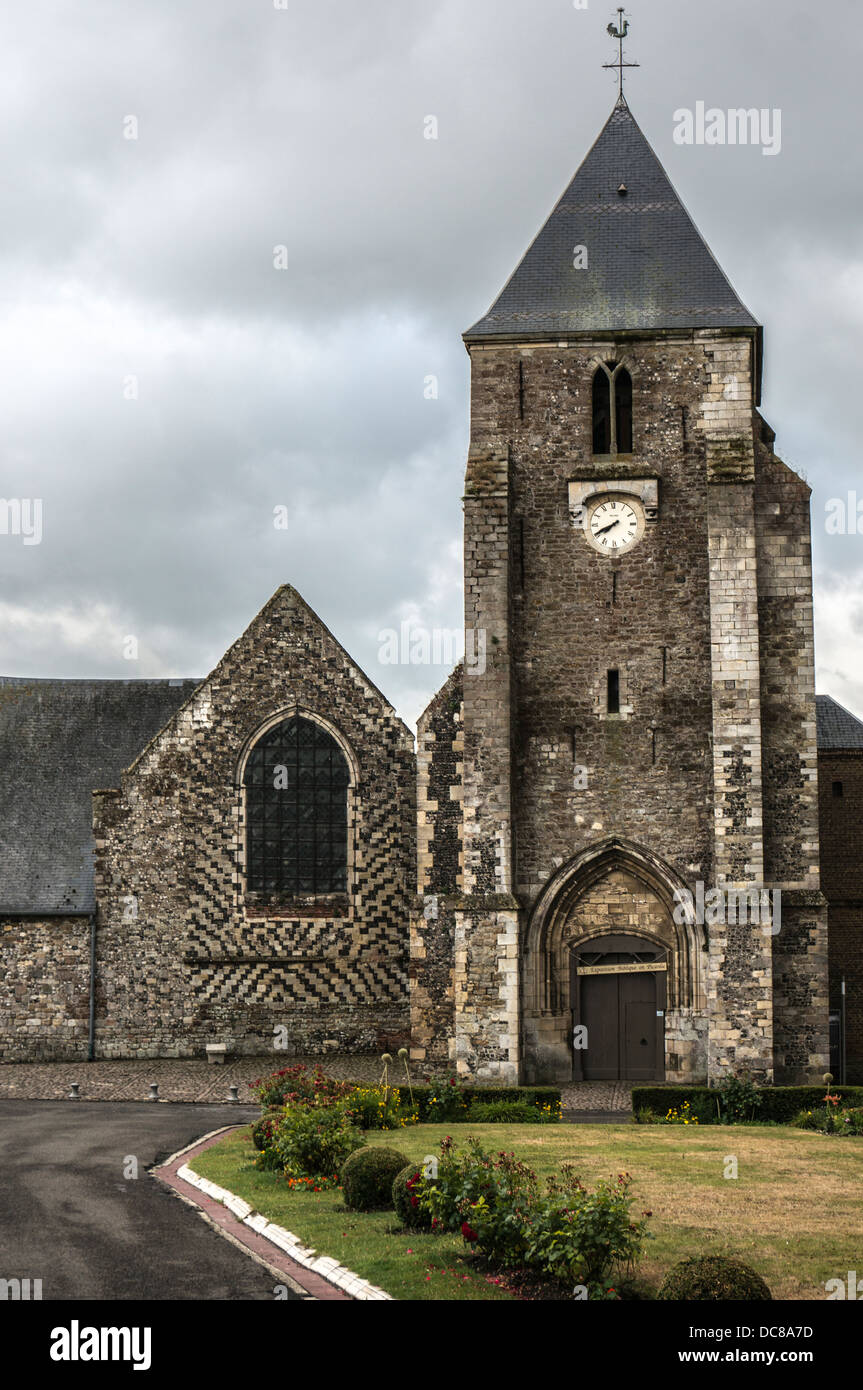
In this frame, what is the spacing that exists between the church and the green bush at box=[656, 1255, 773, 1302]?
47.7 feet

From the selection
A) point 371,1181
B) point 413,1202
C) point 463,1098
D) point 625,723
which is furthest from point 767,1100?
point 413,1202

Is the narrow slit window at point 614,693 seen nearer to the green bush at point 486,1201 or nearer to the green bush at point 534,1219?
the green bush at point 486,1201

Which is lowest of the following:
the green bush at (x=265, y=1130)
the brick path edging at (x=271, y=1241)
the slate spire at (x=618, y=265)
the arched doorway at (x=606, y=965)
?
the brick path edging at (x=271, y=1241)

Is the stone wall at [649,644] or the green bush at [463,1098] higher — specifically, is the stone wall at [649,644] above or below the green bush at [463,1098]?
above

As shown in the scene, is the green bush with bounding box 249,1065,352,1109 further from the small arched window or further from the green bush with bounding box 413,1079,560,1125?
the small arched window

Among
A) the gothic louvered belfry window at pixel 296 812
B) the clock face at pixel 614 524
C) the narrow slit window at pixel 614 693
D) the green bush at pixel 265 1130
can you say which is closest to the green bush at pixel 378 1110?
the green bush at pixel 265 1130

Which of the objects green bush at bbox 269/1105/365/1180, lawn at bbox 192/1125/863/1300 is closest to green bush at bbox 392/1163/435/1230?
lawn at bbox 192/1125/863/1300

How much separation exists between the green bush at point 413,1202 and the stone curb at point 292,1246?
0.97 meters

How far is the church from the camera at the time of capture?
24.5m

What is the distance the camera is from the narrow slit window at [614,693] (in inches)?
1013

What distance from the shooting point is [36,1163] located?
1794 cm

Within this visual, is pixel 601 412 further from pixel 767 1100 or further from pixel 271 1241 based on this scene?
pixel 271 1241

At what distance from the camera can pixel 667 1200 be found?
14.5 metres

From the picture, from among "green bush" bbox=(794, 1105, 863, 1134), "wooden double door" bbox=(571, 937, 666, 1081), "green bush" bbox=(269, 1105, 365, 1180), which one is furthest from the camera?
"wooden double door" bbox=(571, 937, 666, 1081)
